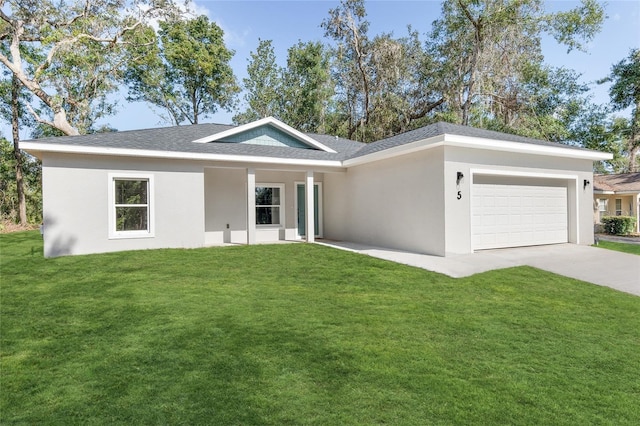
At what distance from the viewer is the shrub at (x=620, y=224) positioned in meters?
19.4

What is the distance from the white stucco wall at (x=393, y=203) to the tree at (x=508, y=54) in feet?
39.1

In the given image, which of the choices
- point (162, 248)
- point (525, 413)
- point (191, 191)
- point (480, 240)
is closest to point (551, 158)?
point (480, 240)

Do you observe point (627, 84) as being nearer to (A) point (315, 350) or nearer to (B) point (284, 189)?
(B) point (284, 189)

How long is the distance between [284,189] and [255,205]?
4.78ft

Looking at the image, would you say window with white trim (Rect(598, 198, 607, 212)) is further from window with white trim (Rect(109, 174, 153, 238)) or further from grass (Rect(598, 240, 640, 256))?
window with white trim (Rect(109, 174, 153, 238))

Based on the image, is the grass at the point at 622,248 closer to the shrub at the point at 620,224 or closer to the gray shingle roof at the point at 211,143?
the gray shingle roof at the point at 211,143

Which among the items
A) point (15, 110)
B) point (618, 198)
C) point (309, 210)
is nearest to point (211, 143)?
point (309, 210)

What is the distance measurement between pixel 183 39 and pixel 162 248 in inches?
875

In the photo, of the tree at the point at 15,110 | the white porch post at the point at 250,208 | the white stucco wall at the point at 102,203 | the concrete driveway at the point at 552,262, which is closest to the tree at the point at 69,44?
the tree at the point at 15,110

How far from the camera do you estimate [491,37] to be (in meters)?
21.9

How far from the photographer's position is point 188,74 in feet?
90.7

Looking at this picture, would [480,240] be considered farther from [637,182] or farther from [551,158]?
[637,182]

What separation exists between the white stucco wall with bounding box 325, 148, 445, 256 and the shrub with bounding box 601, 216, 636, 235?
1646cm

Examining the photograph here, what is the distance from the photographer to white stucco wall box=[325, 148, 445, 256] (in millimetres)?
9562
